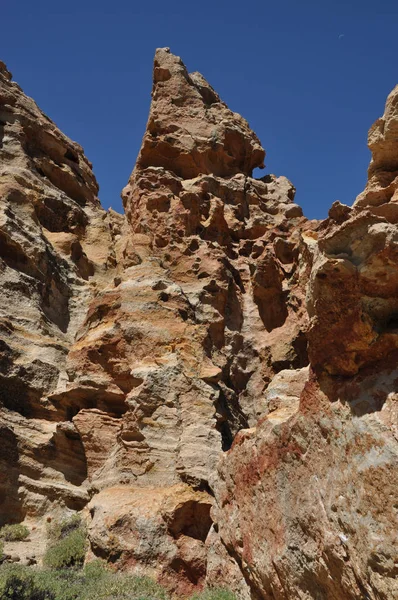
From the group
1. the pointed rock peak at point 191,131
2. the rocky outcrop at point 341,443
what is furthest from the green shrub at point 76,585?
the pointed rock peak at point 191,131

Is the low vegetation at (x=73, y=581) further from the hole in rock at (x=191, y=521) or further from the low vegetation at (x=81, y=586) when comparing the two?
the hole in rock at (x=191, y=521)

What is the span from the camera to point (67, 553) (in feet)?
40.7

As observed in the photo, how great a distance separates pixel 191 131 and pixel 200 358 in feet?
47.3

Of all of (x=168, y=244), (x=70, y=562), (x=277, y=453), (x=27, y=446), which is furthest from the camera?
(x=168, y=244)

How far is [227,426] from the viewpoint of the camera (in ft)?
48.4

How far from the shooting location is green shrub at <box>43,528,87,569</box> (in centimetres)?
1231

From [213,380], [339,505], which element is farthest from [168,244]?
[339,505]

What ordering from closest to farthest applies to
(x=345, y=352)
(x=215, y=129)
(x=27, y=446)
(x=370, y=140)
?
(x=345, y=352), (x=370, y=140), (x=27, y=446), (x=215, y=129)

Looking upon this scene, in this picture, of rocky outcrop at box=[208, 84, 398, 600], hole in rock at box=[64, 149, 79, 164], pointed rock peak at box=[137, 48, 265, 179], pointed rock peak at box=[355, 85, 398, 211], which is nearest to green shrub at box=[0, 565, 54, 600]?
rocky outcrop at box=[208, 84, 398, 600]

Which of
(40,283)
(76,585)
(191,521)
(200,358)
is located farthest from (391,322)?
(40,283)

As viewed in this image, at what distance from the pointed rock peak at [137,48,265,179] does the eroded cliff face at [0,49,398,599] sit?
9 cm

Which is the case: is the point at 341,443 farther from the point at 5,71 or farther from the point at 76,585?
the point at 5,71

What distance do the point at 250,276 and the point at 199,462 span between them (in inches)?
438

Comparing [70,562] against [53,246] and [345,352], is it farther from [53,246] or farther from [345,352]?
[53,246]
